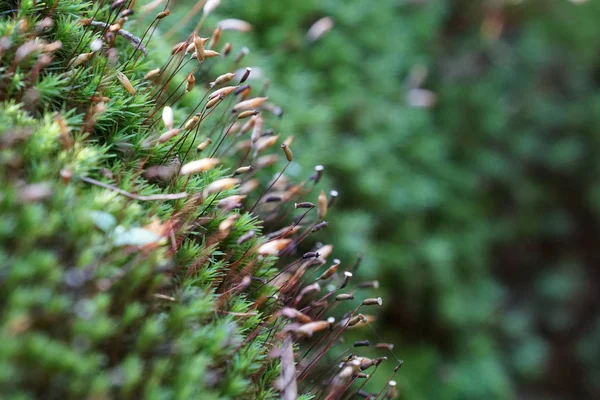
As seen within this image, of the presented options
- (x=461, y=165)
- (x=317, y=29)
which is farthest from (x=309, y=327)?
(x=461, y=165)

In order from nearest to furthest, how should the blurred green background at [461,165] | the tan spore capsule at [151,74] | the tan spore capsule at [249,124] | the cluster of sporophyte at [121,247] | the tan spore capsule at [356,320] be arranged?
the cluster of sporophyte at [121,247], the tan spore capsule at [356,320], the tan spore capsule at [151,74], the tan spore capsule at [249,124], the blurred green background at [461,165]

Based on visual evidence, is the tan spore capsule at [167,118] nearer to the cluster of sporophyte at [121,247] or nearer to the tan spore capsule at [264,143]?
the cluster of sporophyte at [121,247]

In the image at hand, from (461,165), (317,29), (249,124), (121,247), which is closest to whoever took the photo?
(121,247)

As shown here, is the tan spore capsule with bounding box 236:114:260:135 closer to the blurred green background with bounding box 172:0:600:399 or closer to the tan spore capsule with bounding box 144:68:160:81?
the tan spore capsule with bounding box 144:68:160:81

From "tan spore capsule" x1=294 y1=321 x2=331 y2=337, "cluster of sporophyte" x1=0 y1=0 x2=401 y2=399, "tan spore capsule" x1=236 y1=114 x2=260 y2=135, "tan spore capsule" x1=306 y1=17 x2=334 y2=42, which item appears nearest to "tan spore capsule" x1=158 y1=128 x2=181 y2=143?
"cluster of sporophyte" x1=0 y1=0 x2=401 y2=399

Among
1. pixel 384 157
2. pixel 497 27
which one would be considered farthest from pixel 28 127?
pixel 497 27

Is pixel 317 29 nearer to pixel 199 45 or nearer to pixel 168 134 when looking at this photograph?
pixel 199 45

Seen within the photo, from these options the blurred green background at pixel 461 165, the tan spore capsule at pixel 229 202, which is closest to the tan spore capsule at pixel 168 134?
the tan spore capsule at pixel 229 202
